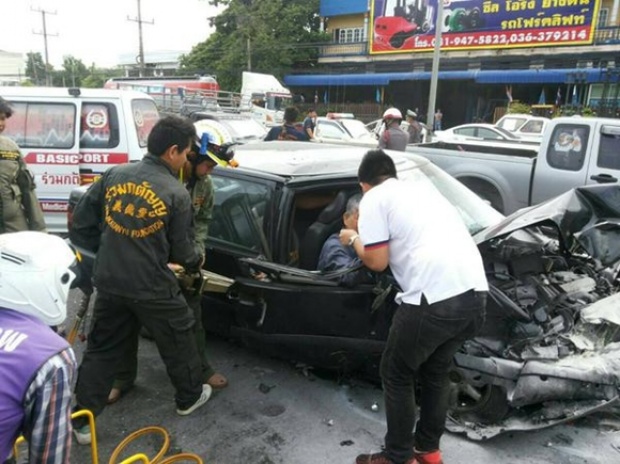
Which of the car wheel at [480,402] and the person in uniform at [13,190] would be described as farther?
the person in uniform at [13,190]

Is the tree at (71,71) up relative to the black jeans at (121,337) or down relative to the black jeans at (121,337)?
up

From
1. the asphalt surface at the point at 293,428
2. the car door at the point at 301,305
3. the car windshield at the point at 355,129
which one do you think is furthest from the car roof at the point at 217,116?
the asphalt surface at the point at 293,428

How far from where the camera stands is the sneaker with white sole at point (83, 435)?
2756 mm

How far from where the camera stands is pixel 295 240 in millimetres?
3434

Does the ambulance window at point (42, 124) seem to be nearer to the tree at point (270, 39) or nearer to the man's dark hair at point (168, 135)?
the man's dark hair at point (168, 135)

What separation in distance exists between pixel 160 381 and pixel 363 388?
1377 millimetres

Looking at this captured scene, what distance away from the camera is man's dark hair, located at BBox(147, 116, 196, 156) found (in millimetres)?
2645

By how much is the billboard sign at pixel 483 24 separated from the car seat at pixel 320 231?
76.5ft

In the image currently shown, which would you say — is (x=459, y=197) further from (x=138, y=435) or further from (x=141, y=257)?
(x=138, y=435)

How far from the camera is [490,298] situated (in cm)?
287

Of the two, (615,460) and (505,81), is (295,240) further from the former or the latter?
(505,81)

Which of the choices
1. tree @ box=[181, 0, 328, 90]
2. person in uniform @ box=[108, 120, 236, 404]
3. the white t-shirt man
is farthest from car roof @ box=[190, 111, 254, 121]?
tree @ box=[181, 0, 328, 90]

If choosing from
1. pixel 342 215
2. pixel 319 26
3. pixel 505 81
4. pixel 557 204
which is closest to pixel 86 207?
pixel 342 215

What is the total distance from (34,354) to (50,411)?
15 centimetres
